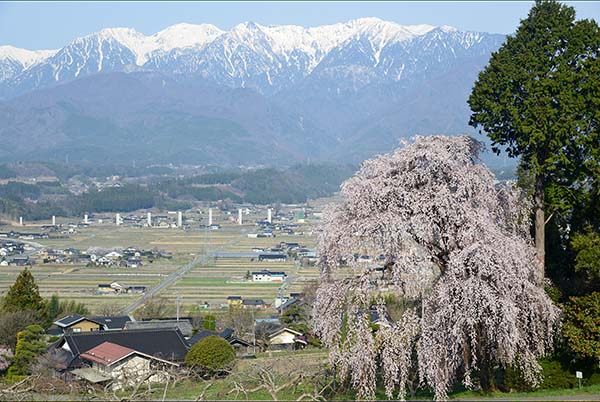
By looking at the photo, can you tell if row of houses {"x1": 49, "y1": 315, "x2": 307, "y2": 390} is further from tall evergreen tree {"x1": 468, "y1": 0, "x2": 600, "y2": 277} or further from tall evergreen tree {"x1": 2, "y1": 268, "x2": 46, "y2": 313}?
tall evergreen tree {"x1": 468, "y1": 0, "x2": 600, "y2": 277}

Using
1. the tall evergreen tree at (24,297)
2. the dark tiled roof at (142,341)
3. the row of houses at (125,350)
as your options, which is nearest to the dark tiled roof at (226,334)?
the row of houses at (125,350)

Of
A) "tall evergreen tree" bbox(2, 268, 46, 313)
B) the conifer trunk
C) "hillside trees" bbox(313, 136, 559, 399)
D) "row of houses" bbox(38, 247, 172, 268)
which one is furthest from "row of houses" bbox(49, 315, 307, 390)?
"row of houses" bbox(38, 247, 172, 268)

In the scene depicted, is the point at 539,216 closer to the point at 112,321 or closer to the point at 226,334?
the point at 226,334

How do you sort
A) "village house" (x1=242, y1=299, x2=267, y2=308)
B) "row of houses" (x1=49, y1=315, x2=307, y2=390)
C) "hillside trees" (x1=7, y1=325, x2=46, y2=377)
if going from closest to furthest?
"row of houses" (x1=49, y1=315, x2=307, y2=390)
"hillside trees" (x1=7, y1=325, x2=46, y2=377)
"village house" (x1=242, y1=299, x2=267, y2=308)

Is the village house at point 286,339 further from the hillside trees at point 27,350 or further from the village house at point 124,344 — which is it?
the hillside trees at point 27,350

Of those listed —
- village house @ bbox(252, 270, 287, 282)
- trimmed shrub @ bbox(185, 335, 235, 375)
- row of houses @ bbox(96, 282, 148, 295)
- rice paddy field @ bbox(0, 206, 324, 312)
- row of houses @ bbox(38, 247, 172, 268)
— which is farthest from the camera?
row of houses @ bbox(38, 247, 172, 268)

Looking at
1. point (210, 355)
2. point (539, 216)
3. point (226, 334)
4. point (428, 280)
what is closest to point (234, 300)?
point (226, 334)
